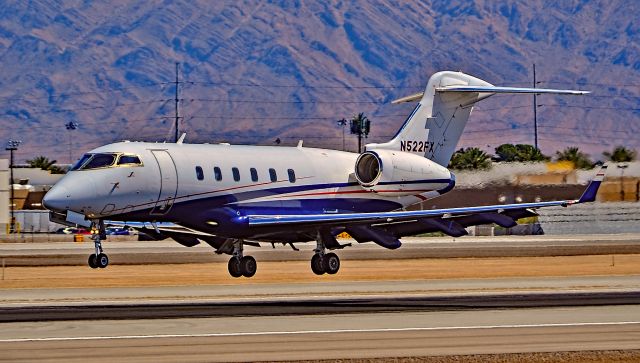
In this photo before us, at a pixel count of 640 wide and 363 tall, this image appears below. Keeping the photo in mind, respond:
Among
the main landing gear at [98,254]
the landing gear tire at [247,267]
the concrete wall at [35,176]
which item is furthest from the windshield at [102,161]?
the concrete wall at [35,176]

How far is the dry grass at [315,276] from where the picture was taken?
5709cm

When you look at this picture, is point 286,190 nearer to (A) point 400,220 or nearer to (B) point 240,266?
(B) point 240,266

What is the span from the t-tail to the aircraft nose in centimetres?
1456

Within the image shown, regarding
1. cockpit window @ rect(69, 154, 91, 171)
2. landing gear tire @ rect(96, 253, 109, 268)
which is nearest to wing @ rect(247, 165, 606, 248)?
cockpit window @ rect(69, 154, 91, 171)

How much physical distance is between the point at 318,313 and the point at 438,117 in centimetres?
1699

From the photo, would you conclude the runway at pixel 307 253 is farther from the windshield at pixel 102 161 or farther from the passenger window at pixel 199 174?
the windshield at pixel 102 161

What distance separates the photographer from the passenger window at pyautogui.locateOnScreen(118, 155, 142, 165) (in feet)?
148

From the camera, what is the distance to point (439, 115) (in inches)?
2117

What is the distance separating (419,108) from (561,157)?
34502 millimetres

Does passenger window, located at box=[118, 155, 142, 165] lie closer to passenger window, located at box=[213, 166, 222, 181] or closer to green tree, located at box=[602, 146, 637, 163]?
passenger window, located at box=[213, 166, 222, 181]

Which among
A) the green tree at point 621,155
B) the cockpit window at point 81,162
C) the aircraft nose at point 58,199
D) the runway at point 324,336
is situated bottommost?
the runway at point 324,336

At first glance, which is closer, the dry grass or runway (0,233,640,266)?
the dry grass

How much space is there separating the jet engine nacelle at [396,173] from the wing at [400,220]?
8.83 ft

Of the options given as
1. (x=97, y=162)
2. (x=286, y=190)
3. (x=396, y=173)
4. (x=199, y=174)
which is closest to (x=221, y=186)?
(x=199, y=174)
